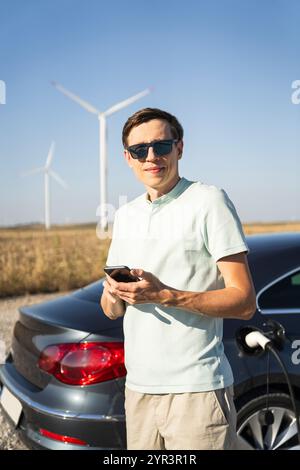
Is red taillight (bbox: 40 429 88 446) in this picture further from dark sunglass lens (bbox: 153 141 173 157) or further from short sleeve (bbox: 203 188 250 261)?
Result: dark sunglass lens (bbox: 153 141 173 157)

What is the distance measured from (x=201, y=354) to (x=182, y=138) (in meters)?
0.72

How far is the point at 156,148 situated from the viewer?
168cm

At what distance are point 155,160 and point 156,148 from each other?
4 cm

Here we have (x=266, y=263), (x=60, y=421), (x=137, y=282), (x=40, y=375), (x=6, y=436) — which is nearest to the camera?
(x=137, y=282)

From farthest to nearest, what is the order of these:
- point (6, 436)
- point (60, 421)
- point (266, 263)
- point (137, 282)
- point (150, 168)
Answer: point (6, 436)
point (266, 263)
point (60, 421)
point (150, 168)
point (137, 282)

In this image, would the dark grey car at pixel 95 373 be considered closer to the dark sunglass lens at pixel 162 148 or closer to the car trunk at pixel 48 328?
the car trunk at pixel 48 328

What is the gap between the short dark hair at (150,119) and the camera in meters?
A: 1.70

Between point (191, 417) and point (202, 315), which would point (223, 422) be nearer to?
point (191, 417)

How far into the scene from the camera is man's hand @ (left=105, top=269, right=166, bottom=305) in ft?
4.93

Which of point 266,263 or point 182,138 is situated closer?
point 182,138

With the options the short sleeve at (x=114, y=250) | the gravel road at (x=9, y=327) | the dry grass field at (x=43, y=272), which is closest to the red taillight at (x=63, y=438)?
the gravel road at (x=9, y=327)

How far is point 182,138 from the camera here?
5.83ft

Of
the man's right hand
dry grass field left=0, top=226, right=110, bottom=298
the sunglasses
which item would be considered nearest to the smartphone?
the man's right hand
